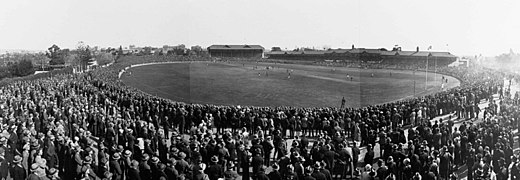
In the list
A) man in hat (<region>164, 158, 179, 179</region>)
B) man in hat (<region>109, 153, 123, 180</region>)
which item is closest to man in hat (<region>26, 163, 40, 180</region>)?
man in hat (<region>109, 153, 123, 180</region>)

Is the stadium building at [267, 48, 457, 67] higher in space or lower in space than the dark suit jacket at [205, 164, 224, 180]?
higher

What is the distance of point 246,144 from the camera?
42.3 ft

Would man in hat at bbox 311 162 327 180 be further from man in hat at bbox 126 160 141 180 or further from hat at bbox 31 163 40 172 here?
hat at bbox 31 163 40 172

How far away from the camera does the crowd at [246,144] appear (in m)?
9.85

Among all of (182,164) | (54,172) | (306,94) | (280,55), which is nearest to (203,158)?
(182,164)

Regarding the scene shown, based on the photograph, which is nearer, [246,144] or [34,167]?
[34,167]

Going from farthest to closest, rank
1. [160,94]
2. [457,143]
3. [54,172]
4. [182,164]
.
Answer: [160,94] → [457,143] → [182,164] → [54,172]

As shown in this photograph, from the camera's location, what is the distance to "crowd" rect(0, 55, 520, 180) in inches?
388

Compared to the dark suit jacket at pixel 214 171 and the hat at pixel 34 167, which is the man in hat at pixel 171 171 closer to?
the dark suit jacket at pixel 214 171

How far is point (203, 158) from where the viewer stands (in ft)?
39.5

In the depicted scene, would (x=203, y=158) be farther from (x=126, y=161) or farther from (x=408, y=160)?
(x=408, y=160)

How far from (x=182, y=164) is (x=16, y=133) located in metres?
7.30

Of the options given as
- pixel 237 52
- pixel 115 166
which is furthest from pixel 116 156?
pixel 237 52

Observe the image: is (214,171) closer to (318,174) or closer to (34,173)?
(318,174)
